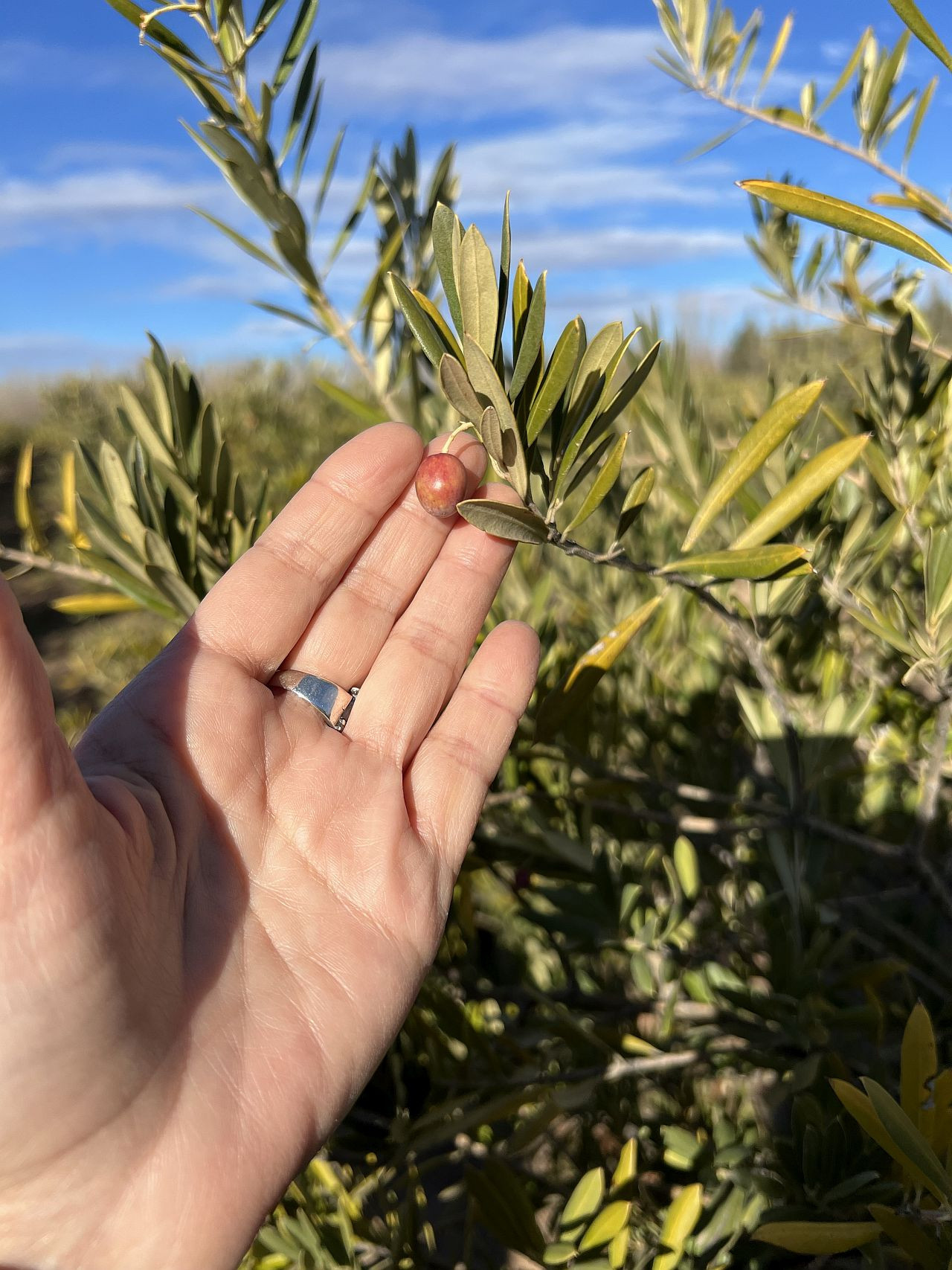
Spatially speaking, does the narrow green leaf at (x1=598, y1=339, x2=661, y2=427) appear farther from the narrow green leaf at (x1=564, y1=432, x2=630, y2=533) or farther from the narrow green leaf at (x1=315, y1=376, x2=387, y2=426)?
the narrow green leaf at (x1=315, y1=376, x2=387, y2=426)

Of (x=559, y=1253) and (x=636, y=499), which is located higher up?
(x=636, y=499)

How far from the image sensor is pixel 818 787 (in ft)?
4.38

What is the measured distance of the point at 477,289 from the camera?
74cm

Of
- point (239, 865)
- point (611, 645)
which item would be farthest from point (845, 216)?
point (239, 865)

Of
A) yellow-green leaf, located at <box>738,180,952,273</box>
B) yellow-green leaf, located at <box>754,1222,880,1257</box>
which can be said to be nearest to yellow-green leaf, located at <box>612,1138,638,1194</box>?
yellow-green leaf, located at <box>754,1222,880,1257</box>

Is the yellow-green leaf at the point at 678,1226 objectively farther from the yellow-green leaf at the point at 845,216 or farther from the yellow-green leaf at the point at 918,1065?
the yellow-green leaf at the point at 845,216

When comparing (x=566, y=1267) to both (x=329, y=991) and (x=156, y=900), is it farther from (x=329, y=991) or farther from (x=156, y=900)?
(x=156, y=900)

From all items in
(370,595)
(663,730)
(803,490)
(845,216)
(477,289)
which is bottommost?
(663,730)

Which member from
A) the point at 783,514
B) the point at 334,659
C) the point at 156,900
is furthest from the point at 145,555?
the point at 783,514

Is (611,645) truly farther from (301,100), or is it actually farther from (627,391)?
(301,100)

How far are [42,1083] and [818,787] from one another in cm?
108

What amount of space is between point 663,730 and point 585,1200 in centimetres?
84

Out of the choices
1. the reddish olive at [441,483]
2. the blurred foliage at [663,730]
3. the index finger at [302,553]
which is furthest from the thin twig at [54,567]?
the reddish olive at [441,483]

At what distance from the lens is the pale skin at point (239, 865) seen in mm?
794
